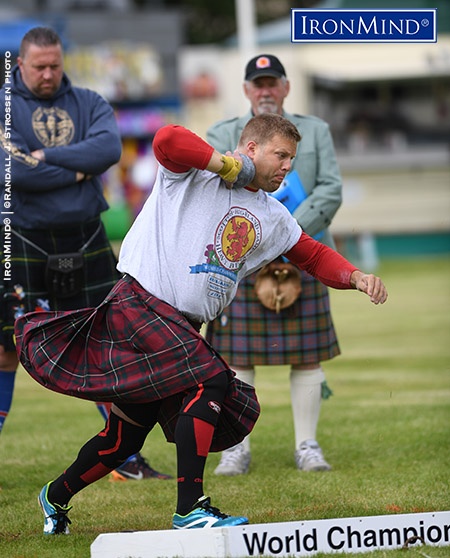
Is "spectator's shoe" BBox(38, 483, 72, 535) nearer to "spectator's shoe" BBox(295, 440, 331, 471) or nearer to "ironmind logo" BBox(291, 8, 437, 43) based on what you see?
"spectator's shoe" BBox(295, 440, 331, 471)

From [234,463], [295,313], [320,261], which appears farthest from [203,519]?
[295,313]

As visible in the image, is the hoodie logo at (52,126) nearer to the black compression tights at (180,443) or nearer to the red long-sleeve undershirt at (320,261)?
the red long-sleeve undershirt at (320,261)

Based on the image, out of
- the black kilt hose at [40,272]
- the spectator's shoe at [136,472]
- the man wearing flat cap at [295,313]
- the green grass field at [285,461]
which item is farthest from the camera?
the man wearing flat cap at [295,313]

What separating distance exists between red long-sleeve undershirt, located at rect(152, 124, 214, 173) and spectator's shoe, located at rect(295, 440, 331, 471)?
76.7 inches

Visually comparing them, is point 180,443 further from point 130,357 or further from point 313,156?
point 313,156

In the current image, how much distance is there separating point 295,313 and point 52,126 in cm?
136

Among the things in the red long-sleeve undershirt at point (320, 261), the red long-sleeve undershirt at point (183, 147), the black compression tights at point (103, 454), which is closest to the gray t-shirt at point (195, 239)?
the red long-sleeve undershirt at point (183, 147)

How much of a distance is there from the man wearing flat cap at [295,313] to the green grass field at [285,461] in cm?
36

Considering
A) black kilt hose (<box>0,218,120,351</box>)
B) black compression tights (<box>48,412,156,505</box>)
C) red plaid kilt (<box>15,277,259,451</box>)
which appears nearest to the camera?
red plaid kilt (<box>15,277,259,451</box>)

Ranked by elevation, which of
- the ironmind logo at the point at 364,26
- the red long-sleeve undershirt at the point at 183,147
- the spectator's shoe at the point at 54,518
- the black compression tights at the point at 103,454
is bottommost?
the spectator's shoe at the point at 54,518

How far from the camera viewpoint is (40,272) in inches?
189

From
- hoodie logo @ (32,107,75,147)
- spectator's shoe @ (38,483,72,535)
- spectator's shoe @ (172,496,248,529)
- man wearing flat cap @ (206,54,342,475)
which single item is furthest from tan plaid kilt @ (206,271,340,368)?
spectator's shoe @ (172,496,248,529)

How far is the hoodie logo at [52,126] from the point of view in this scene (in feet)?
15.7

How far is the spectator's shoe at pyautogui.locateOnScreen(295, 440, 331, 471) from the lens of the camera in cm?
492
